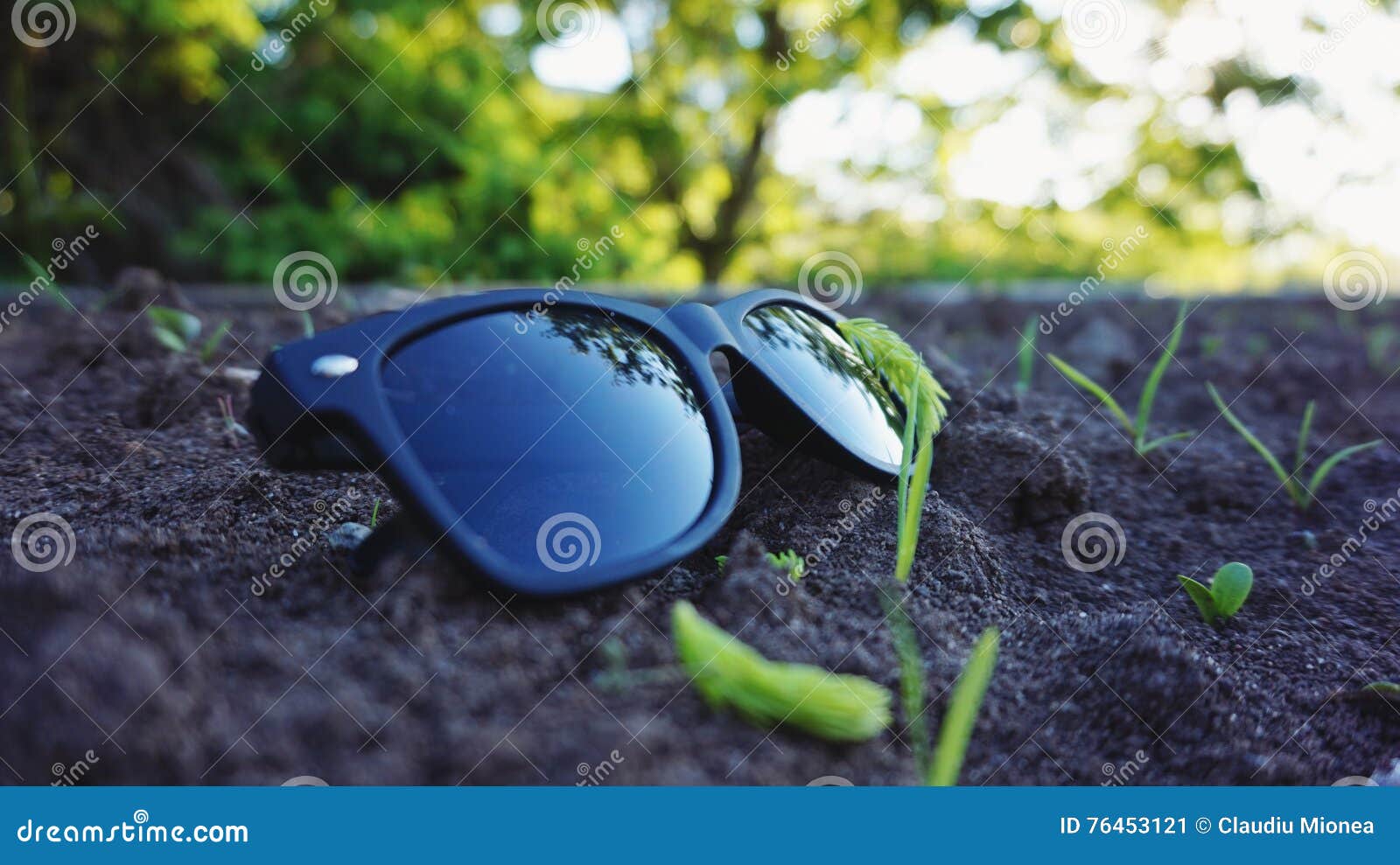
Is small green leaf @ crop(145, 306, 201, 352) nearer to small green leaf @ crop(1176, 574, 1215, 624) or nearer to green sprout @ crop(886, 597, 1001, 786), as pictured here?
green sprout @ crop(886, 597, 1001, 786)

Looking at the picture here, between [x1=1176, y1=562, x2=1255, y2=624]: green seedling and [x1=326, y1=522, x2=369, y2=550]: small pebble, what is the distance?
0.91 meters

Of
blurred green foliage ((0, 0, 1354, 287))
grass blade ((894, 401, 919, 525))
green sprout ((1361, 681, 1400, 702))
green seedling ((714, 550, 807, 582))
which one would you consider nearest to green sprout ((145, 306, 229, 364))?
A: green seedling ((714, 550, 807, 582))

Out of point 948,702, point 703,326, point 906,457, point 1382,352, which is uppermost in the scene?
point 703,326

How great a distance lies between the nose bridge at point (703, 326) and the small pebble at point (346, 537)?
0.45 metres

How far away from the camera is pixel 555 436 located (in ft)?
3.36

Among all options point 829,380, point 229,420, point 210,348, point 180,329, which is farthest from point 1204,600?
point 180,329

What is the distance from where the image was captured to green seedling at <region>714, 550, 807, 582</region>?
100 cm

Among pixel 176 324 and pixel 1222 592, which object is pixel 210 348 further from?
pixel 1222 592

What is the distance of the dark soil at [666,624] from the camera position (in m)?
0.70

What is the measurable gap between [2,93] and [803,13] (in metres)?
5.25

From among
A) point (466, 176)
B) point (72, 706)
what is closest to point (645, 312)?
point (72, 706)

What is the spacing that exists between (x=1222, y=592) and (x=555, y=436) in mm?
787

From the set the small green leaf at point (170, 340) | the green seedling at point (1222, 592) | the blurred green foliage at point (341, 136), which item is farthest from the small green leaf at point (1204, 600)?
the blurred green foliage at point (341, 136)

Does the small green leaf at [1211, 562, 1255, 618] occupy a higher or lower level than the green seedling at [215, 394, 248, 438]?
lower
